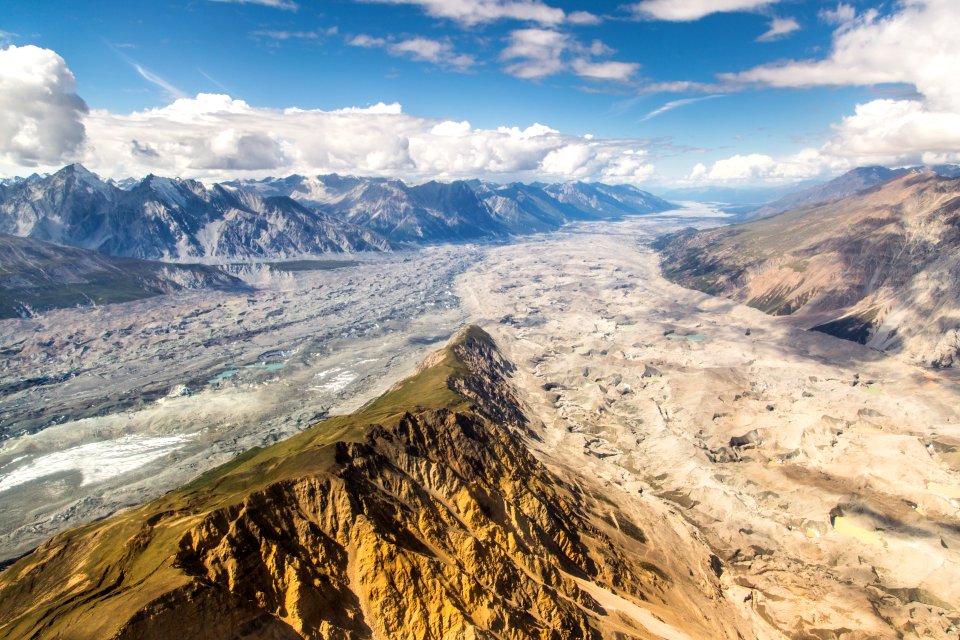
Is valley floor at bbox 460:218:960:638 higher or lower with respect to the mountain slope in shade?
lower

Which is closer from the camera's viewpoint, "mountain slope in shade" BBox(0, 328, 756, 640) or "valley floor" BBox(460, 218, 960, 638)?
"mountain slope in shade" BBox(0, 328, 756, 640)

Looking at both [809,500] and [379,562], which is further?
[809,500]

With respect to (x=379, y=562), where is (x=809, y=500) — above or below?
below

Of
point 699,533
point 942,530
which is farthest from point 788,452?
point 699,533

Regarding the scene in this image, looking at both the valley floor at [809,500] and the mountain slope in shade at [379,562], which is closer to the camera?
the mountain slope in shade at [379,562]

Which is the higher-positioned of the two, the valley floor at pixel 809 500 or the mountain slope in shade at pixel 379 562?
the mountain slope in shade at pixel 379 562

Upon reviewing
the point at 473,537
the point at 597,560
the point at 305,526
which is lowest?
the point at 597,560

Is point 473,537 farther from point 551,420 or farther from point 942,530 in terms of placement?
point 942,530

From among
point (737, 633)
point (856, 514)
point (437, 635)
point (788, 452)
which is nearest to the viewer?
point (437, 635)
